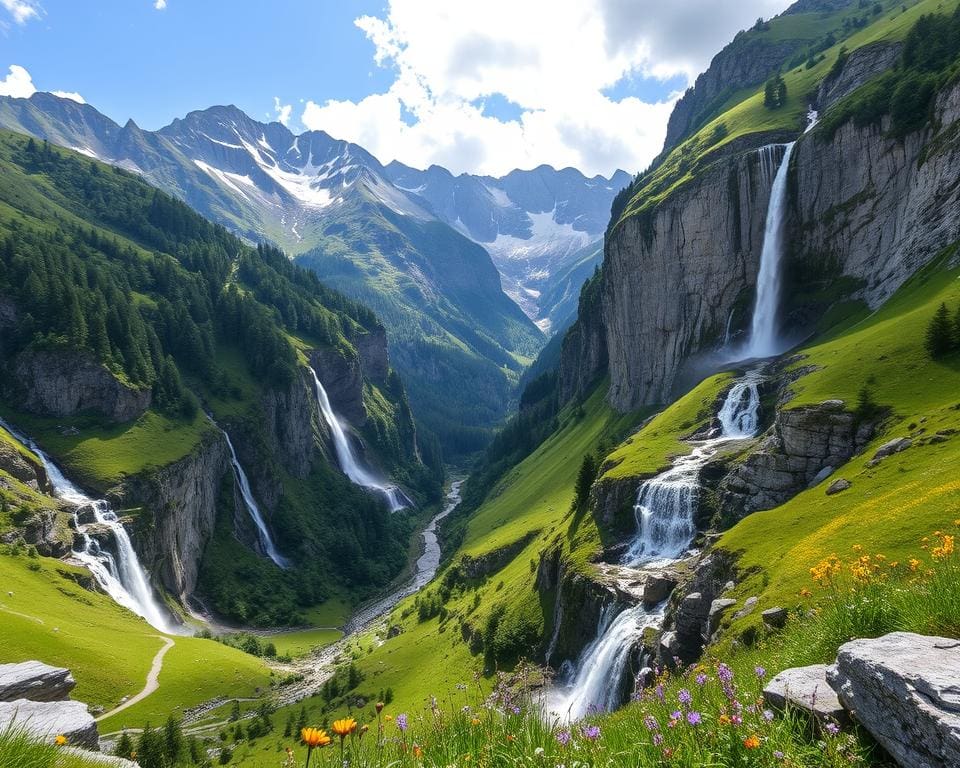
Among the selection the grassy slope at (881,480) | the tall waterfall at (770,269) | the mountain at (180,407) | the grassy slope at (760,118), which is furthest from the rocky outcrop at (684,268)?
the mountain at (180,407)

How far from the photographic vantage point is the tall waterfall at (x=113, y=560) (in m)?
69.0

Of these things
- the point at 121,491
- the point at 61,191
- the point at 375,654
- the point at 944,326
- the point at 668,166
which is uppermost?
the point at 61,191

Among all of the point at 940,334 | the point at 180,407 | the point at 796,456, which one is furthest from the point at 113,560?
the point at 940,334

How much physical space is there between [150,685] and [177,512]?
3959 cm

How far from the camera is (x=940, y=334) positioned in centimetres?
4262

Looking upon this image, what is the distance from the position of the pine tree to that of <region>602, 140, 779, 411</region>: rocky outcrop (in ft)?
164

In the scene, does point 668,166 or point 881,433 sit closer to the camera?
point 881,433

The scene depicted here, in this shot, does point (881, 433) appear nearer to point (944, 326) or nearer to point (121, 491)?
point (944, 326)

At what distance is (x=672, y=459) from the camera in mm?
55312

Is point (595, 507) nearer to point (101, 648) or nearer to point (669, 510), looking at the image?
point (669, 510)

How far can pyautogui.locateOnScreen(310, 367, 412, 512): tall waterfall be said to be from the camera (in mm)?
160500

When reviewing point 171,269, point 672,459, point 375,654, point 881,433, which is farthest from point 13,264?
point 881,433

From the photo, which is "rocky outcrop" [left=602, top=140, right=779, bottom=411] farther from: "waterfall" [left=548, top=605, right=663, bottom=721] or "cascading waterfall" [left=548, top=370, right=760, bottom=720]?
"waterfall" [left=548, top=605, right=663, bottom=721]

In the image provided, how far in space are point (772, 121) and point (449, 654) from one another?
373ft
